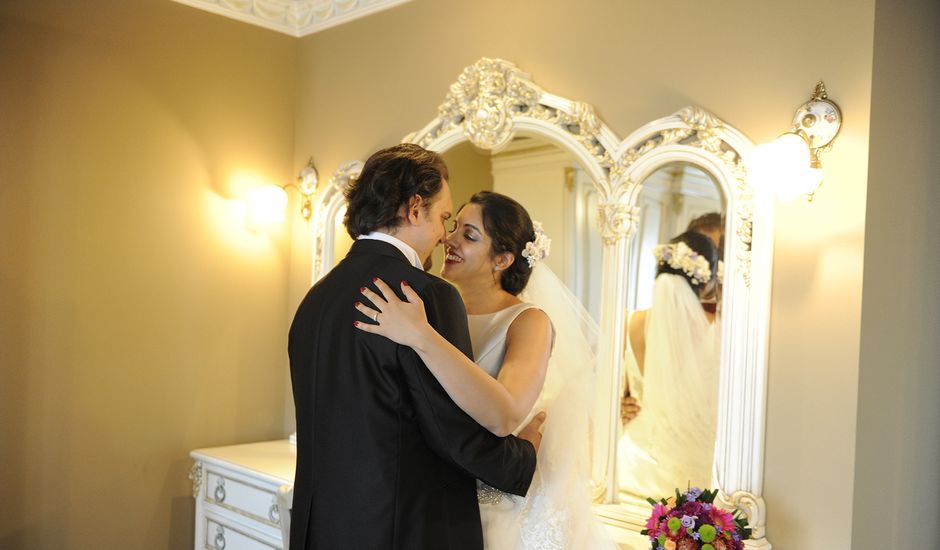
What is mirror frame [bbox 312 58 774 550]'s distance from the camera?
2.41 meters

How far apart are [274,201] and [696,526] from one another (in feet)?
8.27

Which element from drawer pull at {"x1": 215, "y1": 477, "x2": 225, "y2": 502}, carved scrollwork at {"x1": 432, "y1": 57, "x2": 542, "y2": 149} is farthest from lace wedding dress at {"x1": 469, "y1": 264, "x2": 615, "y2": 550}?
drawer pull at {"x1": 215, "y1": 477, "x2": 225, "y2": 502}

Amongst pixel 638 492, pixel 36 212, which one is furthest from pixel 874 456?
pixel 36 212

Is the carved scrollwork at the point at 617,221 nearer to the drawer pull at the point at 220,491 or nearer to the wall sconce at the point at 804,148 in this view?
the wall sconce at the point at 804,148

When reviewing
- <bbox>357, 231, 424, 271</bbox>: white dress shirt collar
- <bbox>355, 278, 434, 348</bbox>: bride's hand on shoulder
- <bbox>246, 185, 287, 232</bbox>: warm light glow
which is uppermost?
<bbox>246, 185, 287, 232</bbox>: warm light glow

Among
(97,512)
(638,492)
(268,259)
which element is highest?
(268,259)

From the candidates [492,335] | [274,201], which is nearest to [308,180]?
[274,201]

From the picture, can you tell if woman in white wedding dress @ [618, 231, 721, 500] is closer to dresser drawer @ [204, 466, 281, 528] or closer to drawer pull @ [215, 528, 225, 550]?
dresser drawer @ [204, 466, 281, 528]

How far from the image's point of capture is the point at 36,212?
3.37 meters

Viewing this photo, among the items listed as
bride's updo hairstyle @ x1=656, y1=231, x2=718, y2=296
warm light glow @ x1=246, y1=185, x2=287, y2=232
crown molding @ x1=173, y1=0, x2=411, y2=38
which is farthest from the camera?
warm light glow @ x1=246, y1=185, x2=287, y2=232

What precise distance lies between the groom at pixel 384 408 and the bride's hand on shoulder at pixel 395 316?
0.03 m

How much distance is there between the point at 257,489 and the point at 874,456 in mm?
2245

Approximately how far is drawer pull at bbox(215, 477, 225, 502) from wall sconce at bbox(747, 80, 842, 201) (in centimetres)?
Result: 251

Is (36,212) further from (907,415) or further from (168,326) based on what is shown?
(907,415)
